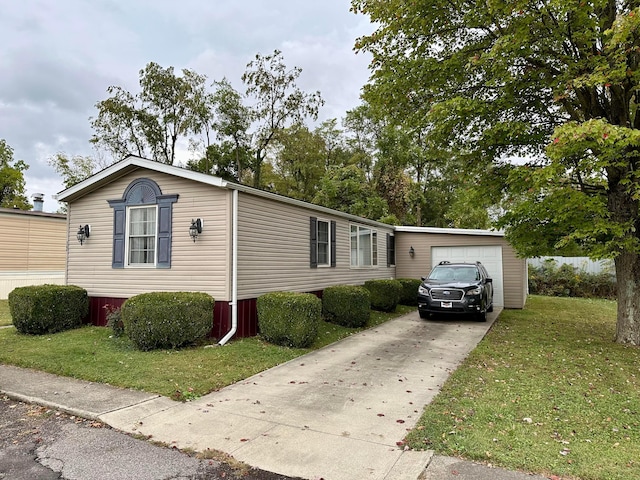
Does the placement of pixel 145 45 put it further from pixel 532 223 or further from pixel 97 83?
pixel 532 223

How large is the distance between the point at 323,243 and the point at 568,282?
12.6 meters

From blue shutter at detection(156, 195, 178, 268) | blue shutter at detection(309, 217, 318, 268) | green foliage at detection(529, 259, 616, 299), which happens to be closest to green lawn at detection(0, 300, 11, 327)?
blue shutter at detection(156, 195, 178, 268)

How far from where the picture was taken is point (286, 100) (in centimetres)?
2267

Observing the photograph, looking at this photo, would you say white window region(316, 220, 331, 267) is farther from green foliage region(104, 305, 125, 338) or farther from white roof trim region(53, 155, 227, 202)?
green foliage region(104, 305, 125, 338)

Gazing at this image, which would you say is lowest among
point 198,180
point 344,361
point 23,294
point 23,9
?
point 344,361

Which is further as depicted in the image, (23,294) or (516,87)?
(23,294)

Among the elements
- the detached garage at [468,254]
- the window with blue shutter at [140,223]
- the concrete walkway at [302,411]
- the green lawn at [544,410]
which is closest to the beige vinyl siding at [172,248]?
the window with blue shutter at [140,223]

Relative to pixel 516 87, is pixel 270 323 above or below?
below

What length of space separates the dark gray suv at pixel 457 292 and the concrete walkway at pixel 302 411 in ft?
11.3

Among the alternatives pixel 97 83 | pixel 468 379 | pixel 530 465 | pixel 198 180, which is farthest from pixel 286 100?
pixel 530 465

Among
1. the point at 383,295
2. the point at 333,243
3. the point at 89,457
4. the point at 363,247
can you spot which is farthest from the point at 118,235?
the point at 363,247

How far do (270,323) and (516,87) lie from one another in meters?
6.47

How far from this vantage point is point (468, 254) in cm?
1434

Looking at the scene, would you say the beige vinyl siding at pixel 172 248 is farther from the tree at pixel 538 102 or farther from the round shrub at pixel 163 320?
the tree at pixel 538 102
